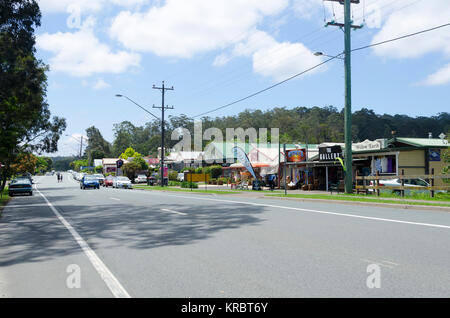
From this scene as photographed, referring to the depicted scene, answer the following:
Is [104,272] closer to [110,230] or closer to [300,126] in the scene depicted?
[110,230]

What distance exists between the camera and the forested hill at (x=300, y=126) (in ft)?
306

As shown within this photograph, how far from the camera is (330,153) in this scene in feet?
108

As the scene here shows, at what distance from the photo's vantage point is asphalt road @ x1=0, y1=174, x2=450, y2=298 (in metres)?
5.38

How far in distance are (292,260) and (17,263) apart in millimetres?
4736

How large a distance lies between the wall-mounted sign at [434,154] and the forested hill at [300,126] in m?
34.2

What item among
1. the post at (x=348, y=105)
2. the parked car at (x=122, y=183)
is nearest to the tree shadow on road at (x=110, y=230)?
the post at (x=348, y=105)

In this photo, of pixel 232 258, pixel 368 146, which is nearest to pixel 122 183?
pixel 368 146

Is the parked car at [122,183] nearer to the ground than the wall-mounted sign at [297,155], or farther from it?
nearer to the ground

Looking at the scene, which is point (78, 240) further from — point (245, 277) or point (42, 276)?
point (245, 277)

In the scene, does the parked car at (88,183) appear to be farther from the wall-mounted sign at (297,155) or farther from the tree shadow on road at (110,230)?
the tree shadow on road at (110,230)

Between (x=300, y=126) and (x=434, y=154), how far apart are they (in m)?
77.1

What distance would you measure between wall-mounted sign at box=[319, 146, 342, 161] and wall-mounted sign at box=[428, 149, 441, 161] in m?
6.19

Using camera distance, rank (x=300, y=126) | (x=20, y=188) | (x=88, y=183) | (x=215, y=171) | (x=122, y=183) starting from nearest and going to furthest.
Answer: (x=20, y=188) → (x=88, y=183) → (x=122, y=183) → (x=215, y=171) → (x=300, y=126)
